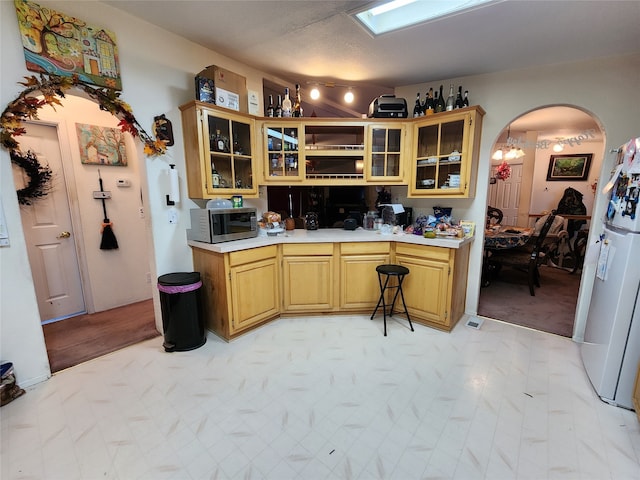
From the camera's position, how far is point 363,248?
9.66ft

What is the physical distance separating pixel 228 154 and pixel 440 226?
2.17 metres

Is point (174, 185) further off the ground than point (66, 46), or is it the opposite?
point (66, 46)

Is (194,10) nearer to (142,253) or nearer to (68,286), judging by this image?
(142,253)

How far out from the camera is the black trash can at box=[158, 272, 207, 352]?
2.38m

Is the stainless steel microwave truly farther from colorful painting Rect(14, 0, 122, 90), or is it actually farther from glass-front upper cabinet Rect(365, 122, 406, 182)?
glass-front upper cabinet Rect(365, 122, 406, 182)

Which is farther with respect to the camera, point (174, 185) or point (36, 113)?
point (174, 185)

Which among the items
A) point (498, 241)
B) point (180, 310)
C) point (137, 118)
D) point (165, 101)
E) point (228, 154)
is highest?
point (165, 101)

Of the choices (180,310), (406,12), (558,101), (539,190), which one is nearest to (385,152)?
(406,12)

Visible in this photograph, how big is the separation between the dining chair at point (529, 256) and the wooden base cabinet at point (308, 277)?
8.92 feet

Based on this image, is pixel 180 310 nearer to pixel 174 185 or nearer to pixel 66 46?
pixel 174 185

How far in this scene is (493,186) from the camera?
6.86 metres

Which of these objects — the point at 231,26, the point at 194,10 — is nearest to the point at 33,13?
the point at 194,10

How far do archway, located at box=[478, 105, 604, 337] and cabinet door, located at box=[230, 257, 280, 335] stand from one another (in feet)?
7.74

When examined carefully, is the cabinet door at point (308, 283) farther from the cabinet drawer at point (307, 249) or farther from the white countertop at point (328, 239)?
the white countertop at point (328, 239)
